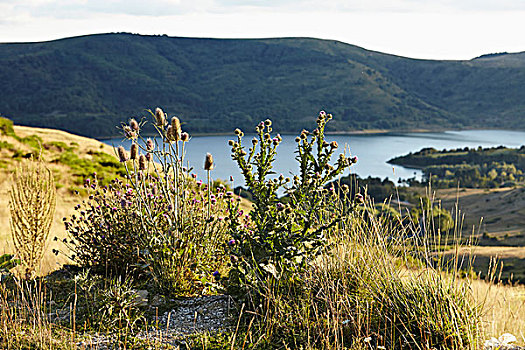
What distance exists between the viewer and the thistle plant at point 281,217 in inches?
132

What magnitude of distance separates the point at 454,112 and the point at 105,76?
4321 inches

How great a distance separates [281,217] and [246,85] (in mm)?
151567

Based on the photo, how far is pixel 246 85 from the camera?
15212 centimetres

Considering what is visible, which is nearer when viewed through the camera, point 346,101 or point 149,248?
point 149,248

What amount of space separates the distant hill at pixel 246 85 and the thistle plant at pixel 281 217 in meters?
90.3

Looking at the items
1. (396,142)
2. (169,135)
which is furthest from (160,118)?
(396,142)

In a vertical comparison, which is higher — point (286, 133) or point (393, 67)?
point (393, 67)

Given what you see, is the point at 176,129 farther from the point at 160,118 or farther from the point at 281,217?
the point at 281,217

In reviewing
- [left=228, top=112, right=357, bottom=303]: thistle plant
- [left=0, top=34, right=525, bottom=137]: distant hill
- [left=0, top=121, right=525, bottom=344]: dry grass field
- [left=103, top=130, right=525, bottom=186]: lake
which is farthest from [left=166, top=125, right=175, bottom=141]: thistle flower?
[left=0, top=34, right=525, bottom=137]: distant hill

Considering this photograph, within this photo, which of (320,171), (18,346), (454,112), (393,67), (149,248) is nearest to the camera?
(18,346)

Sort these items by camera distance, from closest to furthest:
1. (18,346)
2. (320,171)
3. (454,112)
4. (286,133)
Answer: (18,346) < (320,171) < (286,133) < (454,112)

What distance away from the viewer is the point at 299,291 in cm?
342

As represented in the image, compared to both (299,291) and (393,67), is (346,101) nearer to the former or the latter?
(393,67)

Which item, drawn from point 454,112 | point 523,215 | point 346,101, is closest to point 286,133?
point 346,101
